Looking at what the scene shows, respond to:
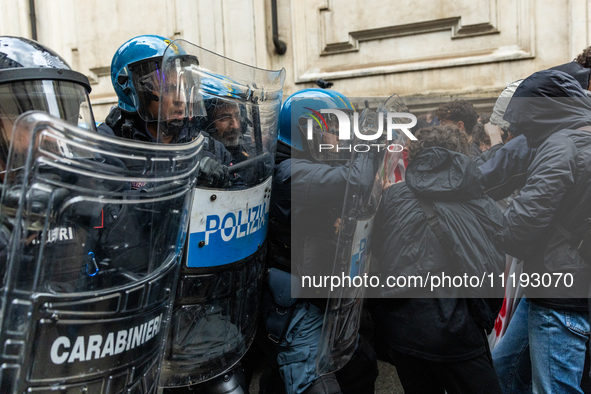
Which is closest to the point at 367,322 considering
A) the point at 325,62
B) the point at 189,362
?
the point at 189,362

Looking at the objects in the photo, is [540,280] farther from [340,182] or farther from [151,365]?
[151,365]

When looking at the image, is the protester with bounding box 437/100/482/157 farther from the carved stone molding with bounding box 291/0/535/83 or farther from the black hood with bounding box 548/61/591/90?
the carved stone molding with bounding box 291/0/535/83

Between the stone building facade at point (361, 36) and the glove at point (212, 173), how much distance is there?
3.39 m

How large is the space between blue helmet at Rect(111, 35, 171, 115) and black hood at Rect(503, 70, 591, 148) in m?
1.74

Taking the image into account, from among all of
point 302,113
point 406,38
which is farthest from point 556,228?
point 406,38

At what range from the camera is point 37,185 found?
944 millimetres

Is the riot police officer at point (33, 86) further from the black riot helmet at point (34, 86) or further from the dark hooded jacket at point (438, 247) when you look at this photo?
the dark hooded jacket at point (438, 247)

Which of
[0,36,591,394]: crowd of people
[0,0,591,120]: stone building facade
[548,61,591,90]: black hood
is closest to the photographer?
[0,36,591,394]: crowd of people

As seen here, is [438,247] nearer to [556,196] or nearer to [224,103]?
[556,196]

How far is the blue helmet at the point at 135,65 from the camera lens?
7.12 ft

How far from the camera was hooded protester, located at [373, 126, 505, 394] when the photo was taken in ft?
6.52

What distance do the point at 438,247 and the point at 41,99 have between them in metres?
1.61

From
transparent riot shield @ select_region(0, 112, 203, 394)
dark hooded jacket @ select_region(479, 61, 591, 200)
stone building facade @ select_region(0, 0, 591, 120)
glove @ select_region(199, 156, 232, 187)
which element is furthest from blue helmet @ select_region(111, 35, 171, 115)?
stone building facade @ select_region(0, 0, 591, 120)

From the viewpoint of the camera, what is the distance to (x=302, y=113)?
7.67ft
